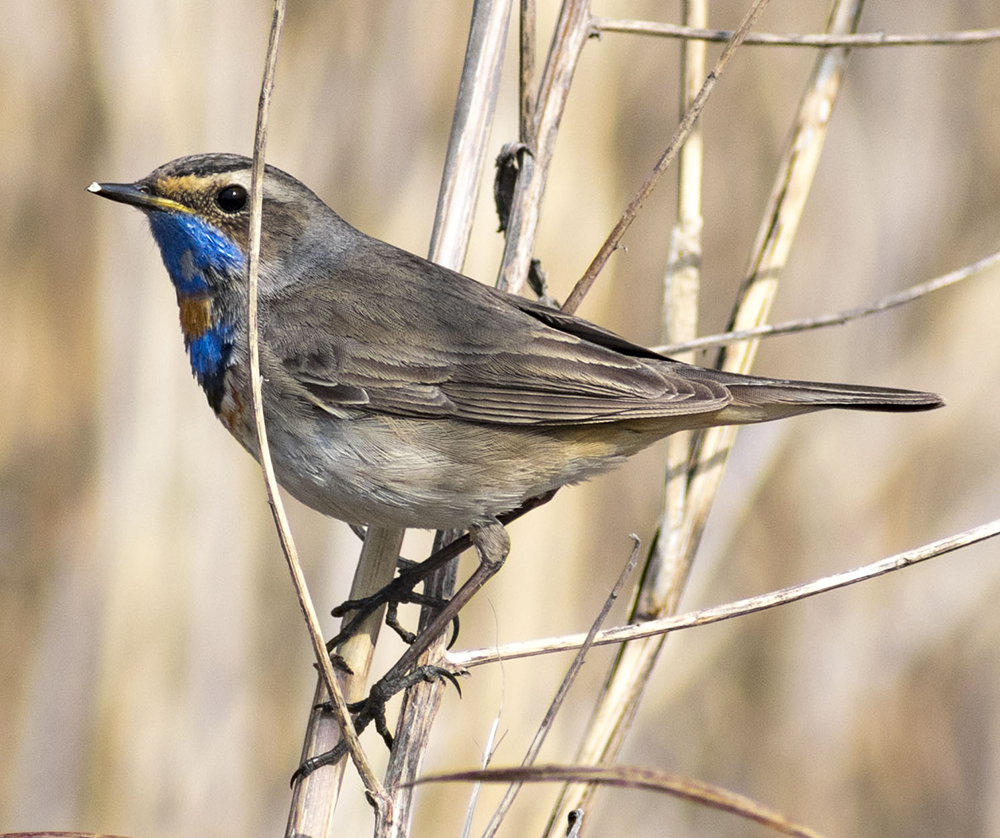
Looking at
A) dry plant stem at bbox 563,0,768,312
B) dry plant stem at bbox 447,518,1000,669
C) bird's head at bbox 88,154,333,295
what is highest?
dry plant stem at bbox 563,0,768,312

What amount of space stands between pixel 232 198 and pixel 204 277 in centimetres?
24

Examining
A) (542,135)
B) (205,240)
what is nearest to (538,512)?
(542,135)

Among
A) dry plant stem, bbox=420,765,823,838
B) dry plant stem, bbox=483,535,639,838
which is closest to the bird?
dry plant stem, bbox=483,535,639,838

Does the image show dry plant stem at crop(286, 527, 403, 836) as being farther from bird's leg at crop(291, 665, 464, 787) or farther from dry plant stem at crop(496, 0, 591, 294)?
dry plant stem at crop(496, 0, 591, 294)

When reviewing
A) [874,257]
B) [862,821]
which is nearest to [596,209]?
[874,257]

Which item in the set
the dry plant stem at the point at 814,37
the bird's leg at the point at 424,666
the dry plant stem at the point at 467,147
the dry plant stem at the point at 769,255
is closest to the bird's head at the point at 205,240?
the dry plant stem at the point at 467,147

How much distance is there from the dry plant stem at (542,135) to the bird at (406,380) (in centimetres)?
11

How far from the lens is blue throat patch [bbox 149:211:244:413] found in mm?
3074

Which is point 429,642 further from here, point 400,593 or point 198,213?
point 198,213

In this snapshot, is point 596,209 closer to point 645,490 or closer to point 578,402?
point 578,402

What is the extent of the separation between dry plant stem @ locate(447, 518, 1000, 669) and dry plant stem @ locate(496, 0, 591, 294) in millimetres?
1173

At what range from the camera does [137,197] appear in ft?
9.87

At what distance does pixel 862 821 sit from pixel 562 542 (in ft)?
6.52

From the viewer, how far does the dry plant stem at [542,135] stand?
9.80ft
